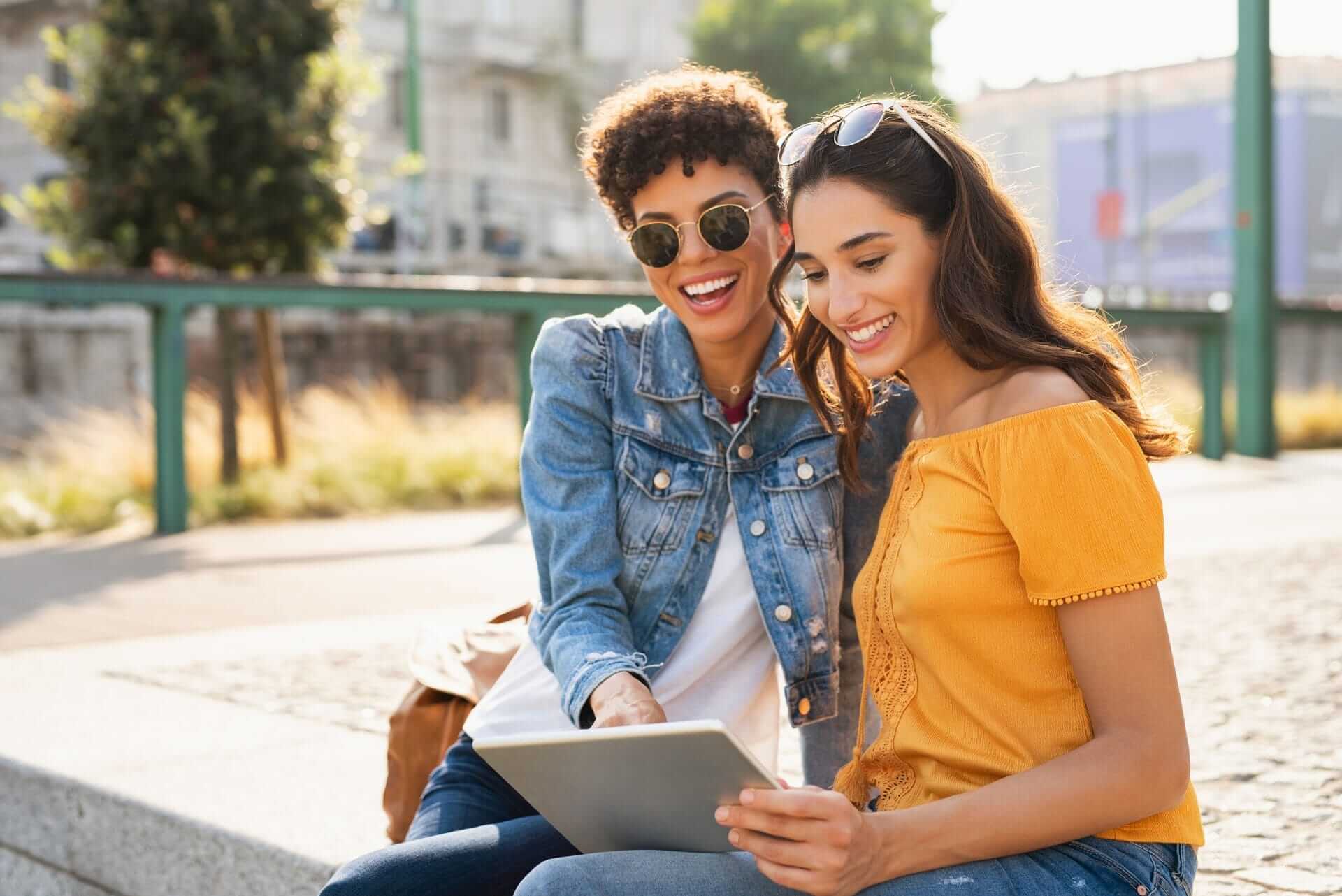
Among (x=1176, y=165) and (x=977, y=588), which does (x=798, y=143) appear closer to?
(x=977, y=588)

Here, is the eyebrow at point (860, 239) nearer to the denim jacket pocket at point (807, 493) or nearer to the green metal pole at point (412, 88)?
the denim jacket pocket at point (807, 493)

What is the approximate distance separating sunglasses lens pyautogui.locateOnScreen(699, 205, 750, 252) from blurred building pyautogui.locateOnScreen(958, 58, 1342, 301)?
156 feet

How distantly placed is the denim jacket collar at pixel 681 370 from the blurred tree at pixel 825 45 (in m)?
30.5

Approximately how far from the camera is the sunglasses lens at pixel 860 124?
1.90 metres

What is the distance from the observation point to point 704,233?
7.78 ft

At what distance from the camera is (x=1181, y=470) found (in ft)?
35.6

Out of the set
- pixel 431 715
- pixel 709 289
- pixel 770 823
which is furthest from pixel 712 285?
pixel 770 823

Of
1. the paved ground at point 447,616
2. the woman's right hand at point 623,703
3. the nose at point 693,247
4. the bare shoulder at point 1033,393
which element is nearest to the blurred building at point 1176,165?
the paved ground at point 447,616

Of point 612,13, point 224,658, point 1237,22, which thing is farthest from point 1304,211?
point 224,658

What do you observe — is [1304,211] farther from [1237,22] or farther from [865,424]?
[865,424]

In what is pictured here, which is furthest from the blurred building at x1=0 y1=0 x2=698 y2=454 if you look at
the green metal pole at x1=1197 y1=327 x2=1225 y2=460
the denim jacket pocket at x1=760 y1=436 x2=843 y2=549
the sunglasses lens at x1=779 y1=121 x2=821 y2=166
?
the sunglasses lens at x1=779 y1=121 x2=821 y2=166

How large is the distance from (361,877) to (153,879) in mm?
1242

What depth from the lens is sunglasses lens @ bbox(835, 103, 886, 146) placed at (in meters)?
1.90

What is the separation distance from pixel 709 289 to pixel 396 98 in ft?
108
